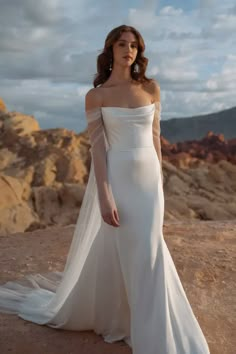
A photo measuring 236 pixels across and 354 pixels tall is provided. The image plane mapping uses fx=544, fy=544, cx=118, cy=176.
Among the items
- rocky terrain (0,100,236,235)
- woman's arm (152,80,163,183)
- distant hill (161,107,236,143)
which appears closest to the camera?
woman's arm (152,80,163,183)

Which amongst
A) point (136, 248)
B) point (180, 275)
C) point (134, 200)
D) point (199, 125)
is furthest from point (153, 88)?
point (199, 125)

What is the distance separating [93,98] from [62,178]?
13.5 m

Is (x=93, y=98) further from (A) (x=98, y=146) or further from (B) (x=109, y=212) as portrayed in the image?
(B) (x=109, y=212)

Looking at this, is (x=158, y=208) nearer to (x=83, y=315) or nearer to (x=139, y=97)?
(x=139, y=97)

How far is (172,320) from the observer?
11.6 feet

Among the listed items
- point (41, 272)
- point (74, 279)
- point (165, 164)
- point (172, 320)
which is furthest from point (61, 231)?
point (165, 164)

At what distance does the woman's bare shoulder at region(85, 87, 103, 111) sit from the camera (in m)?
3.45

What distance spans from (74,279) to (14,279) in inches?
66.1

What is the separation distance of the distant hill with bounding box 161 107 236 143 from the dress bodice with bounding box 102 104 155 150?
4186 centimetres

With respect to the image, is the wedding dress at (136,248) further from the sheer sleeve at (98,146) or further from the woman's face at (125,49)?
the woman's face at (125,49)

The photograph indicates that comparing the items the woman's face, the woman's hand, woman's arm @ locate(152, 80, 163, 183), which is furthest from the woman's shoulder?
the woman's hand

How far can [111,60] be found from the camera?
3.55 m

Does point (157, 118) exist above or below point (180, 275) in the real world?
above

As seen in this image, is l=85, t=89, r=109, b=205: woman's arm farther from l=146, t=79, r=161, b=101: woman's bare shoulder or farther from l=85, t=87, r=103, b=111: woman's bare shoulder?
l=146, t=79, r=161, b=101: woman's bare shoulder
